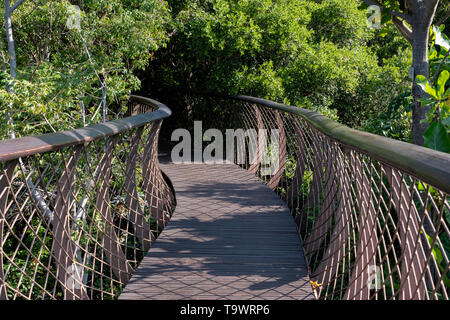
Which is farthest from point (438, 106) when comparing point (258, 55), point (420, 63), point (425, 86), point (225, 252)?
point (258, 55)

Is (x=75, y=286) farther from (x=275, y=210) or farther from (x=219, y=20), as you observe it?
(x=219, y=20)

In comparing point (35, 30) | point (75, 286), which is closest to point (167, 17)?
point (35, 30)

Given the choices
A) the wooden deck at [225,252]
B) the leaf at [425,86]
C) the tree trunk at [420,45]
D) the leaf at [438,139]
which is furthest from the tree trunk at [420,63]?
the leaf at [438,139]

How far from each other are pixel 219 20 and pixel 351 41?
428cm

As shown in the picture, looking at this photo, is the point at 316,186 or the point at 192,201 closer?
the point at 316,186

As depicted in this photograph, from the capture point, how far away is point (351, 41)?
36.9 feet

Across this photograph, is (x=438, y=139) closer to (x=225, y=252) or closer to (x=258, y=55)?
(x=225, y=252)

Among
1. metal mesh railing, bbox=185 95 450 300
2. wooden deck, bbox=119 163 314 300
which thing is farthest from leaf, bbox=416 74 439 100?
wooden deck, bbox=119 163 314 300

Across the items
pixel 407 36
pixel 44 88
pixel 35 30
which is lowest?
pixel 44 88

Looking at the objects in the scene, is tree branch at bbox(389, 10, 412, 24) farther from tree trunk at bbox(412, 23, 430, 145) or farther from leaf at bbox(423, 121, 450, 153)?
leaf at bbox(423, 121, 450, 153)

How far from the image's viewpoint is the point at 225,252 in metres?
3.52

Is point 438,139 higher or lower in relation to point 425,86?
lower

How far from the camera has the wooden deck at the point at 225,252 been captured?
9.45ft

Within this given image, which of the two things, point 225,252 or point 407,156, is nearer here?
point 407,156
